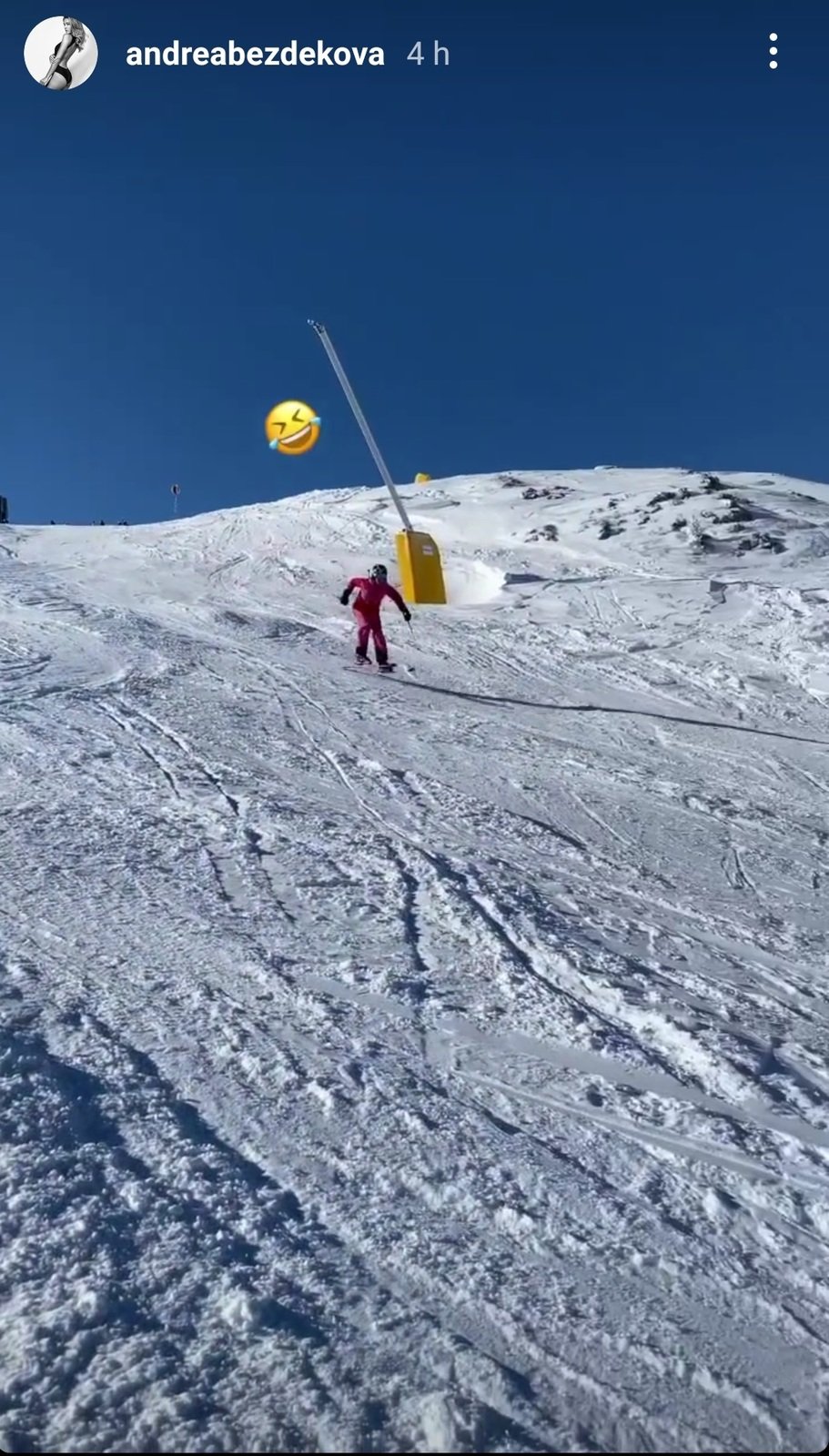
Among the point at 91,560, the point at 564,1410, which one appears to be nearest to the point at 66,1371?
the point at 564,1410

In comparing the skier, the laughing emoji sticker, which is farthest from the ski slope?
the laughing emoji sticker

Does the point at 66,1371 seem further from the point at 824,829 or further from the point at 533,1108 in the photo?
the point at 824,829

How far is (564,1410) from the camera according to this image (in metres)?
2.52

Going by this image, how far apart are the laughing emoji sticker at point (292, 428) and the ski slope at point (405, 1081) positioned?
5.07m

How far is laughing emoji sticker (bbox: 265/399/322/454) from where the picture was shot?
14273mm

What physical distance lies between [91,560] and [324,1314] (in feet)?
60.0

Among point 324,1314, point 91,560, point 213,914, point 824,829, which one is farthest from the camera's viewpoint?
point 91,560

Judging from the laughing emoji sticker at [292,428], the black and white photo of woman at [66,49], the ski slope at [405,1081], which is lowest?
the ski slope at [405,1081]

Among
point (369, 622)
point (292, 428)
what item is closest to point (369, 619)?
point (369, 622)

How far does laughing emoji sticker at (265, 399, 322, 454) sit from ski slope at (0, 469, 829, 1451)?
5.07 metres

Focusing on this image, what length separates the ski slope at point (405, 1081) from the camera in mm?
2580

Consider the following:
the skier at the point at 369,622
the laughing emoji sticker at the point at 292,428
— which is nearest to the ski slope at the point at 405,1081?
the skier at the point at 369,622

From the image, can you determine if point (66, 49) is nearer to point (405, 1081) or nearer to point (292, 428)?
point (292, 428)

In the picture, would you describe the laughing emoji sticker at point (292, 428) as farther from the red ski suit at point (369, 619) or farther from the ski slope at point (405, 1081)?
the ski slope at point (405, 1081)
